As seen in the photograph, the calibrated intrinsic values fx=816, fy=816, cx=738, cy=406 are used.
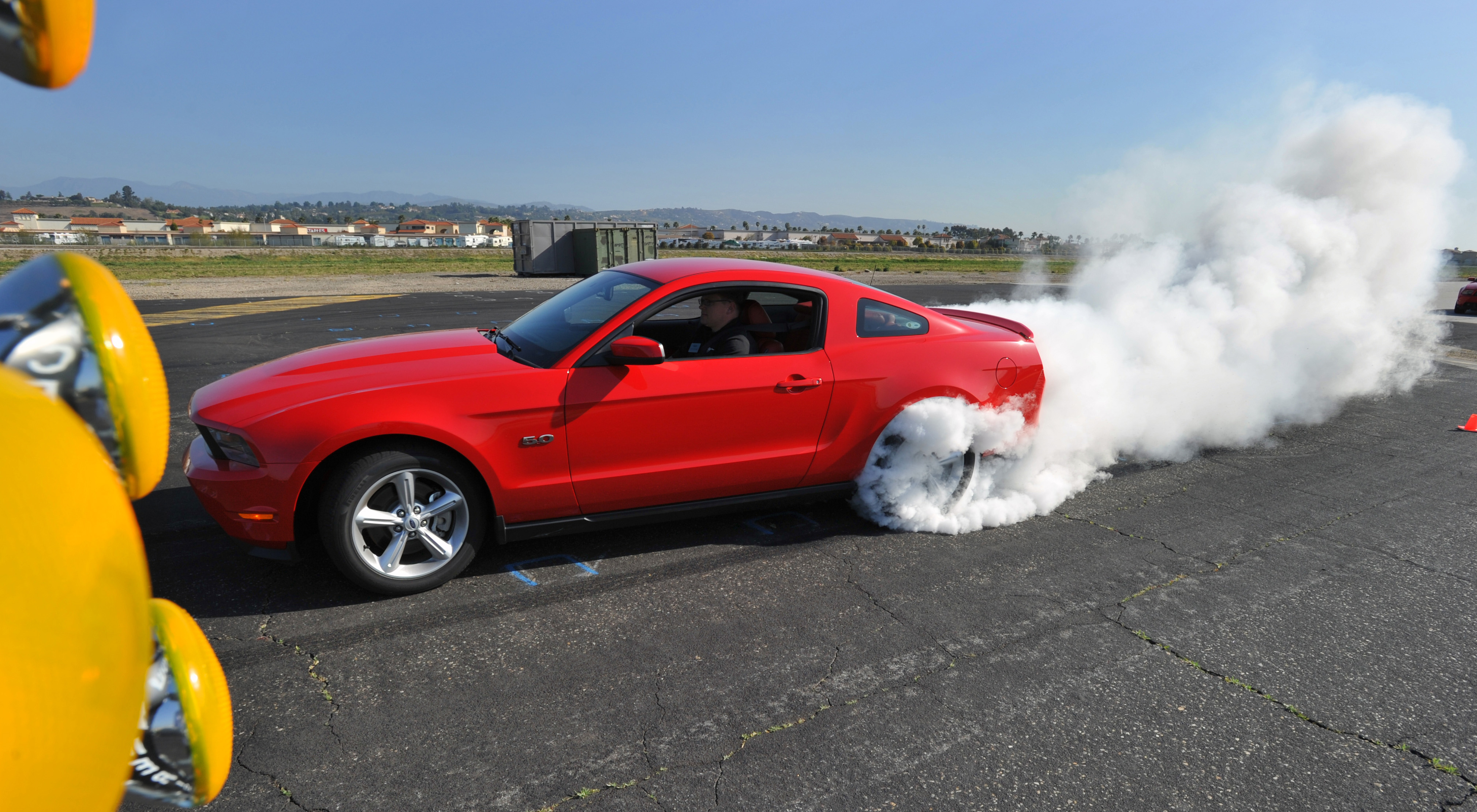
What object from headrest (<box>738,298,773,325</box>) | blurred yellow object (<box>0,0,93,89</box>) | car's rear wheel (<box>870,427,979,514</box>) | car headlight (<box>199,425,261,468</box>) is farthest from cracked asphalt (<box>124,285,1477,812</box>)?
blurred yellow object (<box>0,0,93,89</box>)

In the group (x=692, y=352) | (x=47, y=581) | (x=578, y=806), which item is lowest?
(x=578, y=806)

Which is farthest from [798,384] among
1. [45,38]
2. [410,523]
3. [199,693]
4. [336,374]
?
[45,38]

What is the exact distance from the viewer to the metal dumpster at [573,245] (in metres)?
29.7

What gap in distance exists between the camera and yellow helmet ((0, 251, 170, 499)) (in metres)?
0.80

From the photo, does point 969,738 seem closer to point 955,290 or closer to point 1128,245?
point 1128,245

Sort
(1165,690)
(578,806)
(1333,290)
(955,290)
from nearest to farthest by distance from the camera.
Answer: (578,806) < (1165,690) < (1333,290) < (955,290)

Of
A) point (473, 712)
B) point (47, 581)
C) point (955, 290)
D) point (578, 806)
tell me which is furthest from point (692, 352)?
point (955, 290)

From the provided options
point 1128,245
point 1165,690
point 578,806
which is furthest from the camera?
point 1128,245

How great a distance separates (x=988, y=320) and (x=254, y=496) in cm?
443

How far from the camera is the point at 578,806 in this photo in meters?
2.55

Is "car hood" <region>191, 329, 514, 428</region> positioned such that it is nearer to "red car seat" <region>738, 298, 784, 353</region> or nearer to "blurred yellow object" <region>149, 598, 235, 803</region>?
"red car seat" <region>738, 298, 784, 353</region>

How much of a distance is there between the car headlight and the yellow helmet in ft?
9.99

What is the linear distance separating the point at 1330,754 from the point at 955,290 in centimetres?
2686

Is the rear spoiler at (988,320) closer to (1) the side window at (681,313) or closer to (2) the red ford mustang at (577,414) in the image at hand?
(2) the red ford mustang at (577,414)
